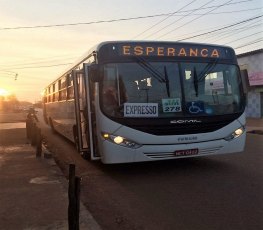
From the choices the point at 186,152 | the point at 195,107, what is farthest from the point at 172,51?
the point at 186,152

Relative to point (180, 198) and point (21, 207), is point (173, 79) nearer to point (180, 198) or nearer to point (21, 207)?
point (180, 198)

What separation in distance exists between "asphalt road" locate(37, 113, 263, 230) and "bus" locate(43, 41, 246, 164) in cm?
55

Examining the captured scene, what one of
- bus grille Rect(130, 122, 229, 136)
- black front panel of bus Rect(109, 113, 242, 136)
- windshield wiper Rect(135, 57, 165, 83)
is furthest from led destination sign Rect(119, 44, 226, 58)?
bus grille Rect(130, 122, 229, 136)

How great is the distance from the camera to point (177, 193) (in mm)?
7520

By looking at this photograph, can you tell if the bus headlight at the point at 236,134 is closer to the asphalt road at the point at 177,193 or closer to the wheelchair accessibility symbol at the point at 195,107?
the asphalt road at the point at 177,193

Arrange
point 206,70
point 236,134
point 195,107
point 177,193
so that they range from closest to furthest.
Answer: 1. point 177,193
2. point 195,107
3. point 206,70
4. point 236,134

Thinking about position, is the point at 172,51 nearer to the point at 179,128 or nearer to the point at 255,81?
the point at 179,128

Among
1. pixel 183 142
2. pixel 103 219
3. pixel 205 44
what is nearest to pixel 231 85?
pixel 205 44

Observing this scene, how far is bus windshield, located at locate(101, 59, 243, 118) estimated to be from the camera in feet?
28.9

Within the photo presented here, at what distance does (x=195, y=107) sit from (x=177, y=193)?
2.25 m

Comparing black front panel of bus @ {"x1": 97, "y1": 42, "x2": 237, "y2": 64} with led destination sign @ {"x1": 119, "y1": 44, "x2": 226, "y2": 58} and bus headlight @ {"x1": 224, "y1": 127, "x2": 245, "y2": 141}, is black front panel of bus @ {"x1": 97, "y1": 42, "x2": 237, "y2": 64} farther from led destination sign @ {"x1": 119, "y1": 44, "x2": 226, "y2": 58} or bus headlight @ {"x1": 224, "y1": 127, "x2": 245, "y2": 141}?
bus headlight @ {"x1": 224, "y1": 127, "x2": 245, "y2": 141}

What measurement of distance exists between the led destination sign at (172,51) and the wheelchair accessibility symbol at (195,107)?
1.04 metres

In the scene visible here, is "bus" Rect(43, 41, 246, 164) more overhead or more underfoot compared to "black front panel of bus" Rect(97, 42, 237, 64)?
more underfoot

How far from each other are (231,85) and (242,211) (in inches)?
154
